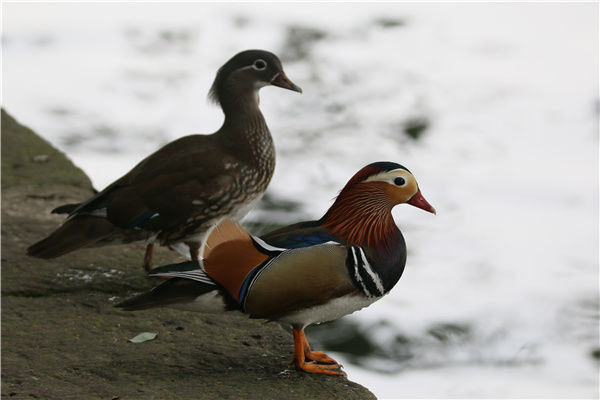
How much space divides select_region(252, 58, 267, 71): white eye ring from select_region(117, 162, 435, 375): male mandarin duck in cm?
73

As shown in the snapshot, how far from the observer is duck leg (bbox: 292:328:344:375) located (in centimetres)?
249

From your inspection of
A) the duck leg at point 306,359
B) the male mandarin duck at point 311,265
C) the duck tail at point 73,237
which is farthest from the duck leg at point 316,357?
the duck tail at point 73,237

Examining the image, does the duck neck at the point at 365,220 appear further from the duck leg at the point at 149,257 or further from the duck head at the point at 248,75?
the duck leg at the point at 149,257

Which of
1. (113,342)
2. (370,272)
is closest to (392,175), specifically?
(370,272)

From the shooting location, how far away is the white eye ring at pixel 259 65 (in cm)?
293

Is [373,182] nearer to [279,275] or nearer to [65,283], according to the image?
[279,275]

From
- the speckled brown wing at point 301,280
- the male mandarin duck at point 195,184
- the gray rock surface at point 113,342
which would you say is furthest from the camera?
the male mandarin duck at point 195,184

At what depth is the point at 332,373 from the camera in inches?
100

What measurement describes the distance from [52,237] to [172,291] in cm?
74

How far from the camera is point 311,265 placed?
2.29 metres

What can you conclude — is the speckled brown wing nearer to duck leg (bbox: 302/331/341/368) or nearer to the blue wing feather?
the blue wing feather

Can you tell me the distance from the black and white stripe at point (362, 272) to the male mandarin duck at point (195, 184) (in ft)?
2.21

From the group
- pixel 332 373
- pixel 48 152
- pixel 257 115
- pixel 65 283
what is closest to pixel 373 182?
pixel 332 373

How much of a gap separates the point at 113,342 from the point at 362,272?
851 millimetres
